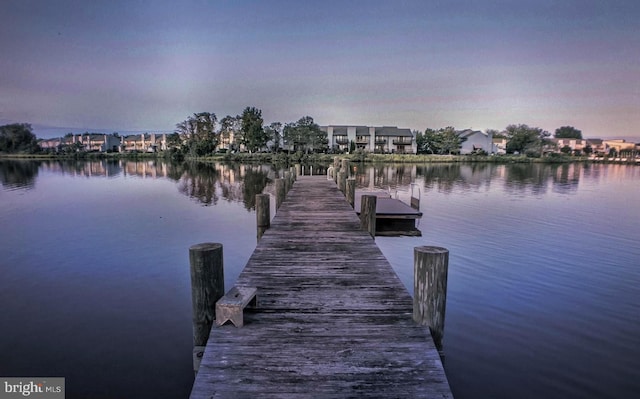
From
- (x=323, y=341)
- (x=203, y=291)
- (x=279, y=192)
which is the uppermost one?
(x=279, y=192)

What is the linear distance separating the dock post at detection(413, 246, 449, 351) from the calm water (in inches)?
108

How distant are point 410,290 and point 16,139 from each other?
15099cm

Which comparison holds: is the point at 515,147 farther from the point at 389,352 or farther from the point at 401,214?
the point at 389,352

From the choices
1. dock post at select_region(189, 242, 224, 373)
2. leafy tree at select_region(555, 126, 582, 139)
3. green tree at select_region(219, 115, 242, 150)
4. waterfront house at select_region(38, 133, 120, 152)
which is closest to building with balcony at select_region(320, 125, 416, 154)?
green tree at select_region(219, 115, 242, 150)

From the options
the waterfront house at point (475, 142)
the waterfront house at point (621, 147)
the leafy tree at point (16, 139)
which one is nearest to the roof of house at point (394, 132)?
the waterfront house at point (475, 142)

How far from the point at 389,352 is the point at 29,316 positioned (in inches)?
394

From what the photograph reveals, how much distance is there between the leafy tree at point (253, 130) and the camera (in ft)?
294

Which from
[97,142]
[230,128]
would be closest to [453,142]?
[230,128]

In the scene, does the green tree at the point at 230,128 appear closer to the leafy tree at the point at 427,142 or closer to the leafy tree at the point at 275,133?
the leafy tree at the point at 275,133

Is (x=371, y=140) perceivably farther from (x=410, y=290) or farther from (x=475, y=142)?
A: (x=410, y=290)

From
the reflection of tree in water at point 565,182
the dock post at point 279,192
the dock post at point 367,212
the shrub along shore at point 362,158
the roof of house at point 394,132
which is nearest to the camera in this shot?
the dock post at point 367,212

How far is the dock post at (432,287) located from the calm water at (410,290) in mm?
2746

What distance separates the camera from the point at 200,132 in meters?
99.2

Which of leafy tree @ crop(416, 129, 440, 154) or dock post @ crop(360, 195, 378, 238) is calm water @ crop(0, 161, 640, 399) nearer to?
dock post @ crop(360, 195, 378, 238)
